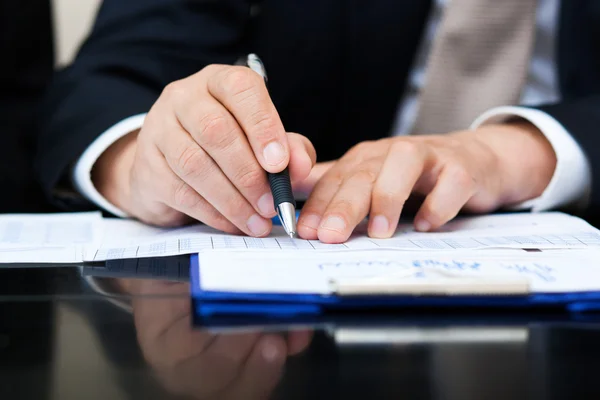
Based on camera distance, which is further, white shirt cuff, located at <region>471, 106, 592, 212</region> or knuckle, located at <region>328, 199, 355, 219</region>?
white shirt cuff, located at <region>471, 106, 592, 212</region>

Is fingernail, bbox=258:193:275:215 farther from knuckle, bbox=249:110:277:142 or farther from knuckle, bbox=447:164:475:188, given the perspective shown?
knuckle, bbox=447:164:475:188

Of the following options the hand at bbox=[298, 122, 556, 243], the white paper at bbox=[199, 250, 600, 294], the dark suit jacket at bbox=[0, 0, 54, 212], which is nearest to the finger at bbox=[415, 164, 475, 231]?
the hand at bbox=[298, 122, 556, 243]

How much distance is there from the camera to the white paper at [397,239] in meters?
0.47

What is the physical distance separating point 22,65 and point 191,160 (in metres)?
0.96

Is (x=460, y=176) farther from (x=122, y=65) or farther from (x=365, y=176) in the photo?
(x=122, y=65)

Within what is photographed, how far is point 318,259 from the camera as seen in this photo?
0.42 m

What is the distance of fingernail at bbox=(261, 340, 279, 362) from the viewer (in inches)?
11.9

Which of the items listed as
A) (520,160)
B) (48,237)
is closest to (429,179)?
(520,160)

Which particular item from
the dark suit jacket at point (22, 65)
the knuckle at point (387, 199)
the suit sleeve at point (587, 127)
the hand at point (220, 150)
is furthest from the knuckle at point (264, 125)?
the dark suit jacket at point (22, 65)

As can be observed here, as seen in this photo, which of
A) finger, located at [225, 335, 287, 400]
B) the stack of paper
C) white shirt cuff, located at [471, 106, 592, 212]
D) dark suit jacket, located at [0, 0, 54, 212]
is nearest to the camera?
finger, located at [225, 335, 287, 400]

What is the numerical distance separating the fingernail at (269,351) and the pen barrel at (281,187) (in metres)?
0.17

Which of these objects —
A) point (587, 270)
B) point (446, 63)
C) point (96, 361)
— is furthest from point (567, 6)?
point (96, 361)

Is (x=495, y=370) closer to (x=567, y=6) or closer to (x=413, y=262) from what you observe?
(x=413, y=262)

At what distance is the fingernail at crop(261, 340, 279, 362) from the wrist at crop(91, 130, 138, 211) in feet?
1.16
